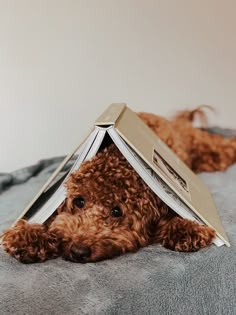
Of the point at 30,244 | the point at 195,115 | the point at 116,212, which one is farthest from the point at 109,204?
the point at 195,115

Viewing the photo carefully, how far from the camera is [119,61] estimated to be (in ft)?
6.14

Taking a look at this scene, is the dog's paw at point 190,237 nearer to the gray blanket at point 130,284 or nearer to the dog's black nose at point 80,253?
the gray blanket at point 130,284

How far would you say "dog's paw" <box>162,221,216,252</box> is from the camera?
1.01 metres

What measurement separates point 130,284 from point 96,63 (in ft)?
3.52

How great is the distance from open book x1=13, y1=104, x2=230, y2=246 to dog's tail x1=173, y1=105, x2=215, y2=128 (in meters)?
0.87

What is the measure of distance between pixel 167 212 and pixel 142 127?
0.21m

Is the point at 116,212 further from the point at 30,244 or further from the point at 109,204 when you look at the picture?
the point at 30,244

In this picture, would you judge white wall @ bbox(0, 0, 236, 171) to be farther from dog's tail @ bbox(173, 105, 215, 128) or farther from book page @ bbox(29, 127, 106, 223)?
book page @ bbox(29, 127, 106, 223)

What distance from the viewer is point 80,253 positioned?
0.95 meters

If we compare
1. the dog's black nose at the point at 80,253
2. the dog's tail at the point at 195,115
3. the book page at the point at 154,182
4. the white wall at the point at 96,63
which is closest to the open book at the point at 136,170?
the book page at the point at 154,182

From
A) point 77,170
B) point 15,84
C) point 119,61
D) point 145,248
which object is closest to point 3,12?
point 15,84

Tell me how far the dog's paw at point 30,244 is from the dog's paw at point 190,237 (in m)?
0.22

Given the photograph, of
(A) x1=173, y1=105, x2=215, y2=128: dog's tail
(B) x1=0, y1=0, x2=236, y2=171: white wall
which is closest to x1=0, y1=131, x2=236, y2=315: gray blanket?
(B) x1=0, y1=0, x2=236, y2=171: white wall

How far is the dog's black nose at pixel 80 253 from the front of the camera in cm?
95
